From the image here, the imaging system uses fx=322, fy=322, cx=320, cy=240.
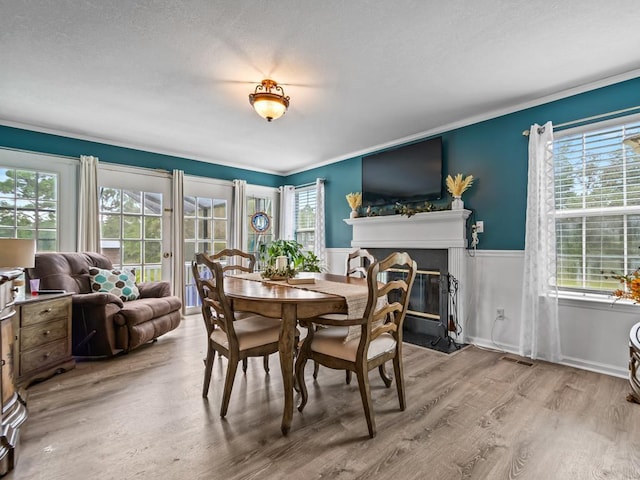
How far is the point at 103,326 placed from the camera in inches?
120

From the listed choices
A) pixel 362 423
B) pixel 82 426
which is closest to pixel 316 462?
pixel 362 423

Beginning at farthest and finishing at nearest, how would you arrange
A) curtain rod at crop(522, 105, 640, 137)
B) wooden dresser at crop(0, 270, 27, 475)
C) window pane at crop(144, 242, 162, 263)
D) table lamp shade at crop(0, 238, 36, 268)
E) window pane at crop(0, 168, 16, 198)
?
window pane at crop(144, 242, 162, 263)
window pane at crop(0, 168, 16, 198)
curtain rod at crop(522, 105, 640, 137)
table lamp shade at crop(0, 238, 36, 268)
wooden dresser at crop(0, 270, 27, 475)

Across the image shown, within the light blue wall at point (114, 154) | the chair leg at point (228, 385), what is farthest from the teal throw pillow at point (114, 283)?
the chair leg at point (228, 385)

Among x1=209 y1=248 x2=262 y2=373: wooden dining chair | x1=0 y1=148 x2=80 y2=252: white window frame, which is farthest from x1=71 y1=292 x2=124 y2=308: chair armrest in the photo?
x1=0 y1=148 x2=80 y2=252: white window frame

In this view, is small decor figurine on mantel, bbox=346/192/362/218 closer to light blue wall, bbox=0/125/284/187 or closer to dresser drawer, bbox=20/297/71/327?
light blue wall, bbox=0/125/284/187

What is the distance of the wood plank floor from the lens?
157 cm

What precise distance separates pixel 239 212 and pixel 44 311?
3.10 m

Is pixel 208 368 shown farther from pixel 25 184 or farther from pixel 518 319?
pixel 25 184

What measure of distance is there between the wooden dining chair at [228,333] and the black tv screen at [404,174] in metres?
2.58

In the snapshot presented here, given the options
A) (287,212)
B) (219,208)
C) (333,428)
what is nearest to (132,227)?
(219,208)

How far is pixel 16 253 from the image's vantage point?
2.24 m

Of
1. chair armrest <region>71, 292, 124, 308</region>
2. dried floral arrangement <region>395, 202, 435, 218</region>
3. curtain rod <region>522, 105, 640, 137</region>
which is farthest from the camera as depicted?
dried floral arrangement <region>395, 202, 435, 218</region>

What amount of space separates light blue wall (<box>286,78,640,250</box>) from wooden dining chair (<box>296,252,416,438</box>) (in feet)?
6.32

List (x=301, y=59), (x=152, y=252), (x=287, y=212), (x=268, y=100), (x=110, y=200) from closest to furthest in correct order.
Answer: (x=301, y=59)
(x=268, y=100)
(x=110, y=200)
(x=152, y=252)
(x=287, y=212)
